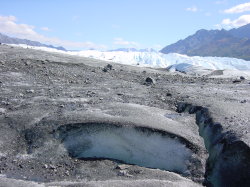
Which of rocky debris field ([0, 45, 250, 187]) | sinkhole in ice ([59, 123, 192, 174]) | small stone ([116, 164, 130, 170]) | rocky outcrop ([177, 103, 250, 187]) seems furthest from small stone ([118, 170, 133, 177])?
rocky outcrop ([177, 103, 250, 187])

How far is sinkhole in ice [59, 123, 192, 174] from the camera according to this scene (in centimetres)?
741

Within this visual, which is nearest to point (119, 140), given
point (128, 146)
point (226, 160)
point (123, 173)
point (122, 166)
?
point (128, 146)

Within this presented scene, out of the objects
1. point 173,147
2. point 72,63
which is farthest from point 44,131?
point 72,63

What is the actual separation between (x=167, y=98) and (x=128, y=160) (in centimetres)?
426

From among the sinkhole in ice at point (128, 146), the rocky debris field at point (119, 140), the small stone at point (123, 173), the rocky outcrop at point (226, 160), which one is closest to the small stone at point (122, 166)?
the rocky debris field at point (119, 140)

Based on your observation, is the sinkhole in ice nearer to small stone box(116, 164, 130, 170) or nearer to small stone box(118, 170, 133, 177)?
small stone box(116, 164, 130, 170)

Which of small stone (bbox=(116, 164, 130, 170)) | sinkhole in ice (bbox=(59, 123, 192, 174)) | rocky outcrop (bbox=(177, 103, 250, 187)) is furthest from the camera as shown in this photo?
sinkhole in ice (bbox=(59, 123, 192, 174))

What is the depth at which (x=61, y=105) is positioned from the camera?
30.5 ft

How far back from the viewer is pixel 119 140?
7738 millimetres

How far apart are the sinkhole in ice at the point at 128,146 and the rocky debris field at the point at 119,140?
0.07 ft

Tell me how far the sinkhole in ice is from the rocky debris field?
2 cm

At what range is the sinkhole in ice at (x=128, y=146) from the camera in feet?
24.3

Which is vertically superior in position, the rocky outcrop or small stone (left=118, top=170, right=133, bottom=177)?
the rocky outcrop

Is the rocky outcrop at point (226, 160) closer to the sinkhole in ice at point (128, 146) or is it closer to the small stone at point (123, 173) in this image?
the sinkhole in ice at point (128, 146)
